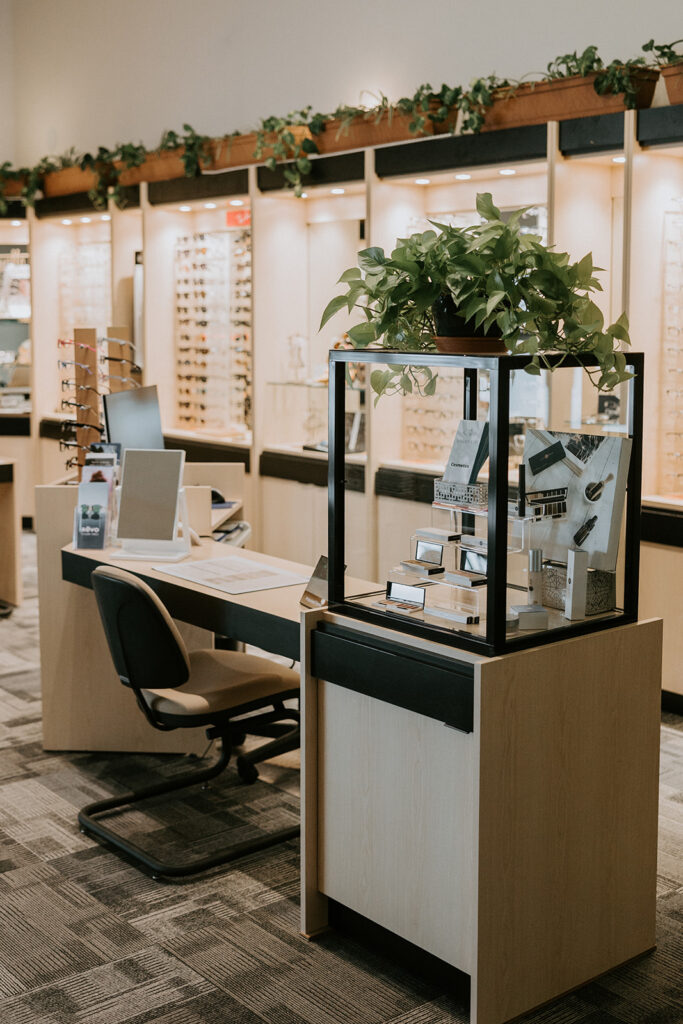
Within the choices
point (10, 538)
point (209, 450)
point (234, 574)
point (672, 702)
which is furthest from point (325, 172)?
point (672, 702)

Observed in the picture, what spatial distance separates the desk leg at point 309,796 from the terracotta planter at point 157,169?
533 cm

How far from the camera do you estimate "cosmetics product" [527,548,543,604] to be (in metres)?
2.76

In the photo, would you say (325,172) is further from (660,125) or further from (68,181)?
(68,181)

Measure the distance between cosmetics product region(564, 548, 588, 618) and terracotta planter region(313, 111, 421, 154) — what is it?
3753 mm

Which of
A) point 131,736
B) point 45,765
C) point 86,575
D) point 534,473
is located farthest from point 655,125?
point 45,765

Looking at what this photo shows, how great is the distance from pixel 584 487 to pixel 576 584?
0.79 ft

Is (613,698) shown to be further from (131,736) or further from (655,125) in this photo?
(655,125)

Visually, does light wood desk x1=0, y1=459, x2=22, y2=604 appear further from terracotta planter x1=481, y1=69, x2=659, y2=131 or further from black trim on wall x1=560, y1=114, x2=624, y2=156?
black trim on wall x1=560, y1=114, x2=624, y2=156

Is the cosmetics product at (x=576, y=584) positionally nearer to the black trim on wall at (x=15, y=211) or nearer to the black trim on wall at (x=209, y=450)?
the black trim on wall at (x=209, y=450)

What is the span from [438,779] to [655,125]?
327cm

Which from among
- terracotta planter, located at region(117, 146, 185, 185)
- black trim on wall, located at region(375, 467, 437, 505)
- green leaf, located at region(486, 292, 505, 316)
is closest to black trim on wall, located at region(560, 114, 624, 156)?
black trim on wall, located at region(375, 467, 437, 505)

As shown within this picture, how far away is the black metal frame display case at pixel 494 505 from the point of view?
2.54 meters

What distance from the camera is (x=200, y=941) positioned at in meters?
3.12

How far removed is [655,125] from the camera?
480 cm
